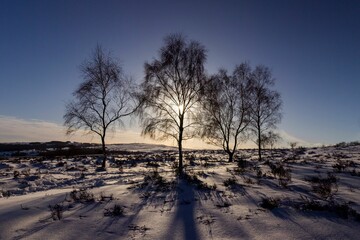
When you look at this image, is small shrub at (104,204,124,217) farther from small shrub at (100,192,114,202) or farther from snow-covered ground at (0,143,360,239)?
small shrub at (100,192,114,202)

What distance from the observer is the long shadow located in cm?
434

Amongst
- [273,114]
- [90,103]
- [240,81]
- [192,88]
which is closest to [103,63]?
[90,103]

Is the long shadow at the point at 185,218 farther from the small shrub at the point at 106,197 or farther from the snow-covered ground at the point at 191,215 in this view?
the small shrub at the point at 106,197

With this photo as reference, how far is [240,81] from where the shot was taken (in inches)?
1056

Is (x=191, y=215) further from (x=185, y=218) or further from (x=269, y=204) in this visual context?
(x=269, y=204)

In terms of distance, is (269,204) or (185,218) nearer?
(185,218)

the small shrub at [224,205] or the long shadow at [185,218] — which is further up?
the small shrub at [224,205]

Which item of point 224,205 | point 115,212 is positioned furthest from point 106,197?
point 224,205

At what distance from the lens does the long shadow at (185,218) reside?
4.34 m

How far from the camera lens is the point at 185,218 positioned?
5156 mm

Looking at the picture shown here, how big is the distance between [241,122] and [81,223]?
2333 centimetres

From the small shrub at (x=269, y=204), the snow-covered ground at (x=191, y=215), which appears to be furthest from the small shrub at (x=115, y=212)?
the small shrub at (x=269, y=204)

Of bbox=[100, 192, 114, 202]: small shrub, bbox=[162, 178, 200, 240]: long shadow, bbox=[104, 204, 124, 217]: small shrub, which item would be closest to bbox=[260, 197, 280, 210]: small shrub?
bbox=[162, 178, 200, 240]: long shadow

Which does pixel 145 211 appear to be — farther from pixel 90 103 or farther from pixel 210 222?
pixel 90 103
